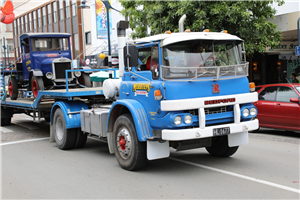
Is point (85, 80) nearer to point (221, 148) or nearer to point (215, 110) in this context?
point (221, 148)

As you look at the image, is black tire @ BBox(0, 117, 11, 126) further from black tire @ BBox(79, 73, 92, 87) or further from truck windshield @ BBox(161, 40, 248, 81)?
truck windshield @ BBox(161, 40, 248, 81)

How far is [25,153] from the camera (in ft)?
27.7

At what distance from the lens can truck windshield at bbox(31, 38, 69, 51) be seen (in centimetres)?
1284

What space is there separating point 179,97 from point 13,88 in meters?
9.52

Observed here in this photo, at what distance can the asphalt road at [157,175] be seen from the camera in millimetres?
5148

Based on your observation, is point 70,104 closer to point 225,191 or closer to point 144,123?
point 144,123

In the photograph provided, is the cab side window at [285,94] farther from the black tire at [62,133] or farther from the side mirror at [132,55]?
the black tire at [62,133]

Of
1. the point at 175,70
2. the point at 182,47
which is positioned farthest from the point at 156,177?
the point at 182,47

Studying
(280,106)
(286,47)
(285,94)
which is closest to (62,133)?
(280,106)

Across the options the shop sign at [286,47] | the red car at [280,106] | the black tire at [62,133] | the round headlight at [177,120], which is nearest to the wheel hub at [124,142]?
the round headlight at [177,120]

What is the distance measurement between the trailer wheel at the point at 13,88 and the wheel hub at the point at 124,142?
807 centimetres

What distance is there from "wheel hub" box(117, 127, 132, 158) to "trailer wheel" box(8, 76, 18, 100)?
8.07 meters

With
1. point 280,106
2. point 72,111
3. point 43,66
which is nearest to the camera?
point 72,111

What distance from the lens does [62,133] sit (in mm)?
8734
